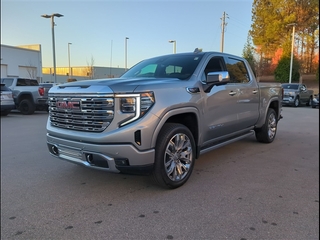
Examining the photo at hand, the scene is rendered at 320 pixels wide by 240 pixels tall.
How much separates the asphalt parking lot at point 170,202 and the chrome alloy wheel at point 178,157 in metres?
0.23

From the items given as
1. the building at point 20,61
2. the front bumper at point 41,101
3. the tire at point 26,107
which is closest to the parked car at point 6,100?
the tire at point 26,107

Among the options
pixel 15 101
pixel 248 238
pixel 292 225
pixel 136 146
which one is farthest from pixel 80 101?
pixel 15 101

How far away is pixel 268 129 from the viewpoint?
6.20 m

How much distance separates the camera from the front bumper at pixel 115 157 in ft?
10.3

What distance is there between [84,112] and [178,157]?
134 centimetres

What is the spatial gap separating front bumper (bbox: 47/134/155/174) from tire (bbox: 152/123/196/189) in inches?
6.3

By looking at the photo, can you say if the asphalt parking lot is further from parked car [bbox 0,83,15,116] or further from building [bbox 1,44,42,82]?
building [bbox 1,44,42,82]

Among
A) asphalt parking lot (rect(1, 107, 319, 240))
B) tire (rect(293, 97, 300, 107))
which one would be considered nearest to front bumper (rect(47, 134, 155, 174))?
asphalt parking lot (rect(1, 107, 319, 240))

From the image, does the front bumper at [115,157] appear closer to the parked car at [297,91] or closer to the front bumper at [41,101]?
the parked car at [297,91]

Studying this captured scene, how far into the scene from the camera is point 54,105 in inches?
149

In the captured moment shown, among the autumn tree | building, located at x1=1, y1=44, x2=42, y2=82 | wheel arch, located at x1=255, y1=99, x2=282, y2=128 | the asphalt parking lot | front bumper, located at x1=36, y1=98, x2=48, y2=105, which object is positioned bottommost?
the asphalt parking lot

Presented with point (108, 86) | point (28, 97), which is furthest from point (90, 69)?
point (28, 97)

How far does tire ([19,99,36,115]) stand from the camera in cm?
1357

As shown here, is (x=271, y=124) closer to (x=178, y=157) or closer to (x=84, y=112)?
(x=178, y=157)
